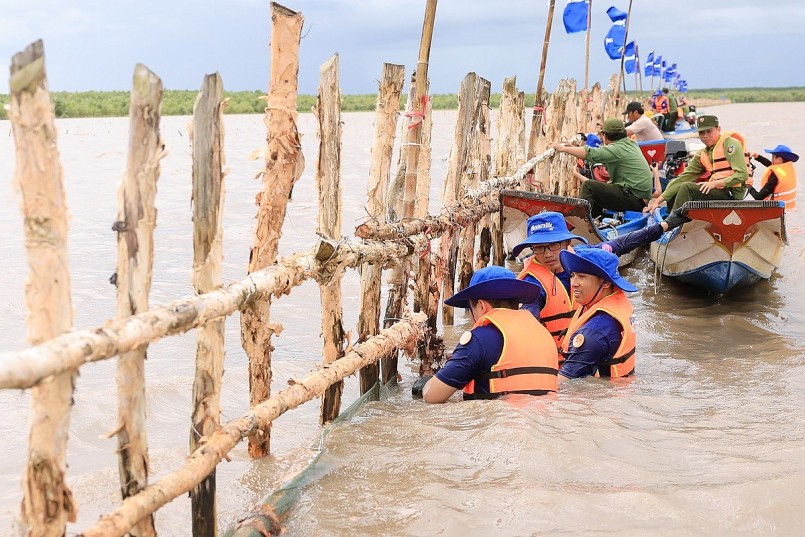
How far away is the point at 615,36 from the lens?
2553cm

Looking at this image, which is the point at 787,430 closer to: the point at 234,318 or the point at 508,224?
the point at 508,224

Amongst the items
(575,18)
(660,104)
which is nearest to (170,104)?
(660,104)

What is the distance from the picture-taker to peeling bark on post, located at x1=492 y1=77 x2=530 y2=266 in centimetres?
938

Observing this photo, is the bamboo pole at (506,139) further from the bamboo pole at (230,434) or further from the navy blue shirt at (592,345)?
the bamboo pole at (230,434)

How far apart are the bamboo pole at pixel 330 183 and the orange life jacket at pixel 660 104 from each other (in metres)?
27.3

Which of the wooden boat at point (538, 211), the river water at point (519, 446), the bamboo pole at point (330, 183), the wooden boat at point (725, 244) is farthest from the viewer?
the wooden boat at point (538, 211)

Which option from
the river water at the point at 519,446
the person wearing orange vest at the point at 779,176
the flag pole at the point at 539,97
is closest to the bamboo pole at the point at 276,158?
the river water at the point at 519,446

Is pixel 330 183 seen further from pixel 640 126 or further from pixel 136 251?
pixel 640 126

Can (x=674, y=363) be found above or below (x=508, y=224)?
below

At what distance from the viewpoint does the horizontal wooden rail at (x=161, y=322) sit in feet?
7.21

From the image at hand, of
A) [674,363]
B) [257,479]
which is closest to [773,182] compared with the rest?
[674,363]

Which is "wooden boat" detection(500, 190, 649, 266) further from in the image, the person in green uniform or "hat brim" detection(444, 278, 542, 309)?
"hat brim" detection(444, 278, 542, 309)

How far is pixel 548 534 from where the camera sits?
320cm

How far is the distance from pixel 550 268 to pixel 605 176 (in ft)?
23.1
